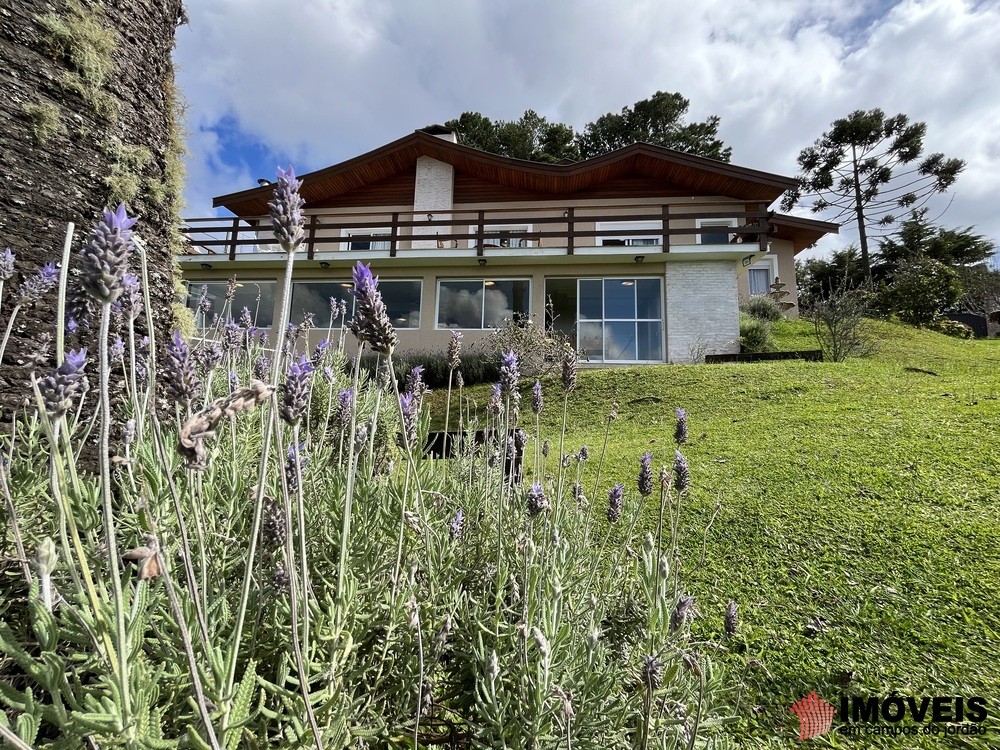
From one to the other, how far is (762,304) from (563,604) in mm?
19190

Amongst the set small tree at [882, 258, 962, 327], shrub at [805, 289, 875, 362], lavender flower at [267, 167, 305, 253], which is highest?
small tree at [882, 258, 962, 327]

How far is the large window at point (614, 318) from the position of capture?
15062 mm

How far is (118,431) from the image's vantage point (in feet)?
9.04

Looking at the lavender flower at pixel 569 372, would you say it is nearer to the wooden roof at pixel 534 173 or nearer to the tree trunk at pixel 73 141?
the tree trunk at pixel 73 141

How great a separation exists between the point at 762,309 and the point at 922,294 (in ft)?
24.1

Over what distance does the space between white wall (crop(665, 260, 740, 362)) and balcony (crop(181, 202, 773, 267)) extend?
49 cm

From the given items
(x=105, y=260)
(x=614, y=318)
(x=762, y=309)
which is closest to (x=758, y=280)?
(x=762, y=309)

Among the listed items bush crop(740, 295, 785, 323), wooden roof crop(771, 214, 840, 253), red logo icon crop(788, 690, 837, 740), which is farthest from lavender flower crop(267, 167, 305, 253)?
wooden roof crop(771, 214, 840, 253)

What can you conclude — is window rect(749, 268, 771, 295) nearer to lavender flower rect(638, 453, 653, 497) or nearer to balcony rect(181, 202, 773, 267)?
balcony rect(181, 202, 773, 267)

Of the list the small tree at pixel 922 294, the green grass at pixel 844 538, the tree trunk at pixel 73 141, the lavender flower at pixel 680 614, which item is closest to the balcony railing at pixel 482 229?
the small tree at pixel 922 294

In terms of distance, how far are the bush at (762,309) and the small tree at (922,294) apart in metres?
5.91

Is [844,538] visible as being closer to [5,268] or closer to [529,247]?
[5,268]

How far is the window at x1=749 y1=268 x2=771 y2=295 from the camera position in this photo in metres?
21.9

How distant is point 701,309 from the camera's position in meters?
14.5
